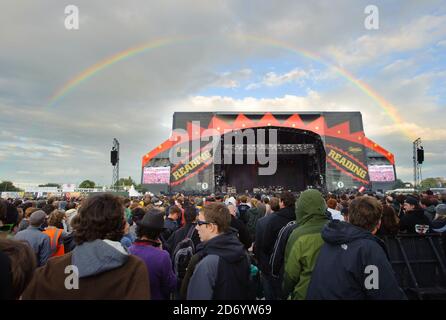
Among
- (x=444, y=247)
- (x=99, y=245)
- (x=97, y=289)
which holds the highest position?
(x=99, y=245)

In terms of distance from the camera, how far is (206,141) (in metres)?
22.0

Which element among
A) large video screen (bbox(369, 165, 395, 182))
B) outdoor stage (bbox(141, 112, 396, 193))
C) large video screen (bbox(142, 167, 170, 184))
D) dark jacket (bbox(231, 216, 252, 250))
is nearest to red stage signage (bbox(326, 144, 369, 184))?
outdoor stage (bbox(141, 112, 396, 193))

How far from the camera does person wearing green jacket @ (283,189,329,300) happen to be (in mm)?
2429

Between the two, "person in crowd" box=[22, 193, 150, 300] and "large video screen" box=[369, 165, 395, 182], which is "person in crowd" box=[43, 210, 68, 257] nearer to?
"person in crowd" box=[22, 193, 150, 300]

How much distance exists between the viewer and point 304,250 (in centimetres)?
247

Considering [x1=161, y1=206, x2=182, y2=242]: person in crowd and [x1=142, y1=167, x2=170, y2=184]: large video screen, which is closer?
[x1=161, y1=206, x2=182, y2=242]: person in crowd

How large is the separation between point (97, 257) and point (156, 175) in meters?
21.4

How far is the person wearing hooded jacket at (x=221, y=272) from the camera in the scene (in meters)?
2.04

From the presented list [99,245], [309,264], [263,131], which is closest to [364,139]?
[263,131]

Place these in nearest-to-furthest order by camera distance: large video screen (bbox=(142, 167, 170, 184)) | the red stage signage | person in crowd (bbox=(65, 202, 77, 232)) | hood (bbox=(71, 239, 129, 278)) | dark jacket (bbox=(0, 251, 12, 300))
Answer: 1. dark jacket (bbox=(0, 251, 12, 300))
2. hood (bbox=(71, 239, 129, 278))
3. person in crowd (bbox=(65, 202, 77, 232))
4. the red stage signage
5. large video screen (bbox=(142, 167, 170, 184))
